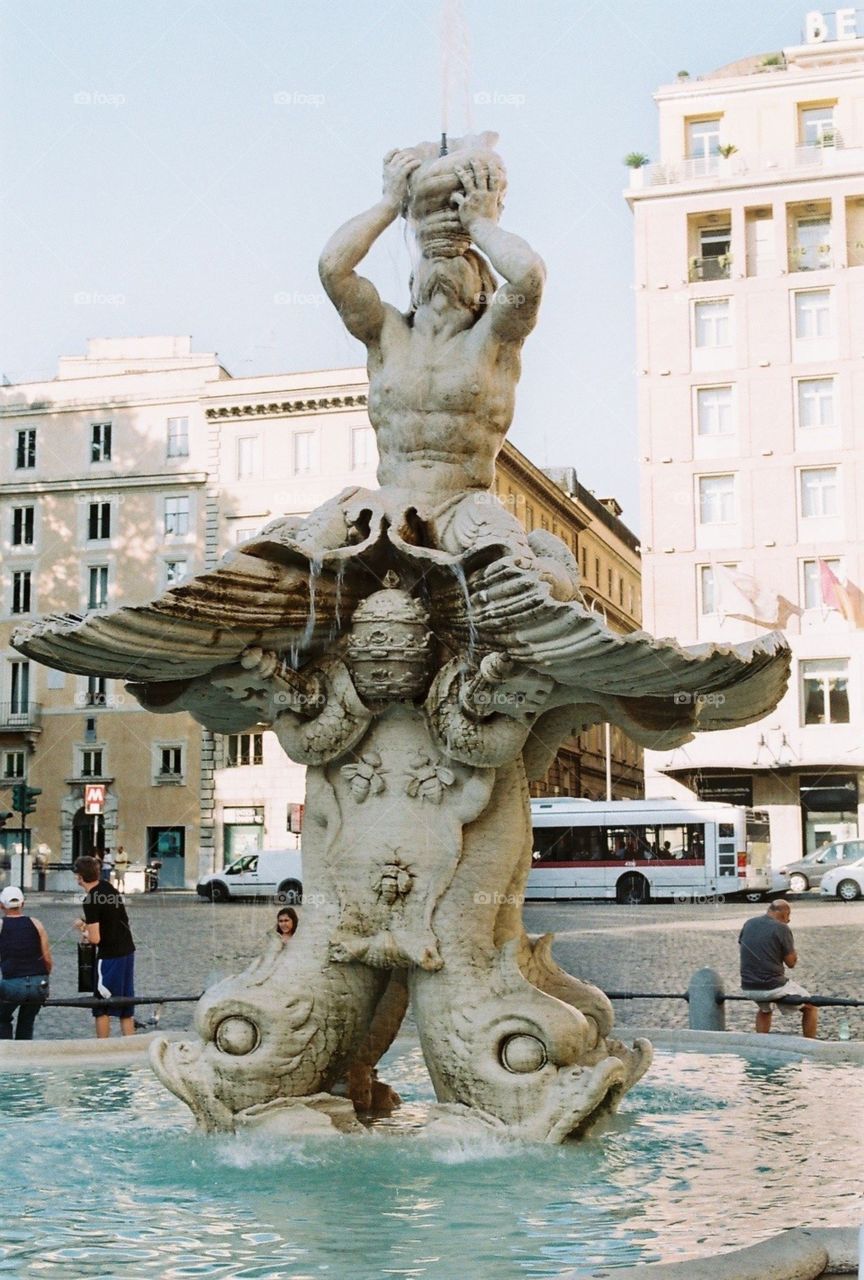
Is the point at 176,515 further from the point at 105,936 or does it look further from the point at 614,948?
the point at 105,936

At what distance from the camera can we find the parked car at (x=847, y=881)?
33.8 metres

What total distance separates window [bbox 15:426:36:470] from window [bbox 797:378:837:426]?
89.4 feet

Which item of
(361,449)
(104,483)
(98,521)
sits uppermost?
(361,449)

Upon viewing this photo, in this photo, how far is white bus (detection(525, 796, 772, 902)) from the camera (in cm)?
3575

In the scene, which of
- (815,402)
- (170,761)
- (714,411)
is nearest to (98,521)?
(170,761)

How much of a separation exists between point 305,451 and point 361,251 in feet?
148

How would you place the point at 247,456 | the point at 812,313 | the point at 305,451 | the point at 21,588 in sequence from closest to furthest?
the point at 812,313 < the point at 305,451 < the point at 247,456 < the point at 21,588

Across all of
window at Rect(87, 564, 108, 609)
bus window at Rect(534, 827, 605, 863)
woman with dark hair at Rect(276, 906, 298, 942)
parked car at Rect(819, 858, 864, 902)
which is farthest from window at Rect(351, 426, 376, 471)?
woman with dark hair at Rect(276, 906, 298, 942)

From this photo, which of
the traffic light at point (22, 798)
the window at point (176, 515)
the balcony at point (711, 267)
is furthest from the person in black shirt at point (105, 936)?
the window at point (176, 515)

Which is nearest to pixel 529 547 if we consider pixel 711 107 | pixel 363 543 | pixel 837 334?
pixel 363 543

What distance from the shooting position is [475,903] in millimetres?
5441

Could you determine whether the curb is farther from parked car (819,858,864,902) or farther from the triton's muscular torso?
parked car (819,858,864,902)

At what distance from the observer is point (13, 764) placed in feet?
175

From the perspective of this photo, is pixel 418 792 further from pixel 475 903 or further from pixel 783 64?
pixel 783 64
